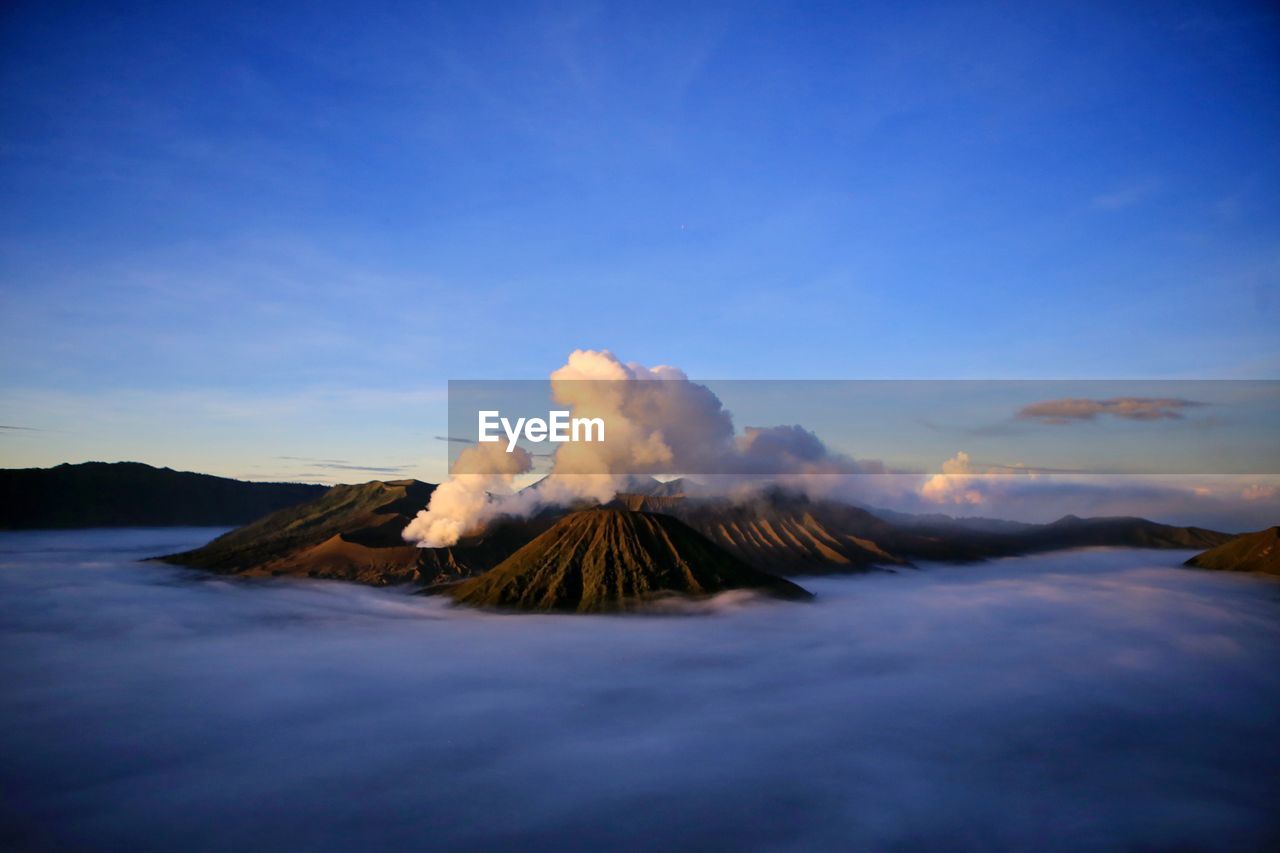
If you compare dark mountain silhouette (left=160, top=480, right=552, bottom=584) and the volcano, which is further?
dark mountain silhouette (left=160, top=480, right=552, bottom=584)

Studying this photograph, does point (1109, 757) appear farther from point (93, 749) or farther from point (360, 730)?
point (93, 749)

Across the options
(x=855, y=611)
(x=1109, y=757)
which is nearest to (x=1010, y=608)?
(x=855, y=611)

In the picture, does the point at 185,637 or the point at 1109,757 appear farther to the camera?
the point at 185,637

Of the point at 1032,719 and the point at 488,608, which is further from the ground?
the point at 488,608

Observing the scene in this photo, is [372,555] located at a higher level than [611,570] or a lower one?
higher

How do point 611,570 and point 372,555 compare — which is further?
point 372,555

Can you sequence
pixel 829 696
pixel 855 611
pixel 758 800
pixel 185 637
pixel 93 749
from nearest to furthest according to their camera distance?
pixel 758 800
pixel 93 749
pixel 829 696
pixel 185 637
pixel 855 611

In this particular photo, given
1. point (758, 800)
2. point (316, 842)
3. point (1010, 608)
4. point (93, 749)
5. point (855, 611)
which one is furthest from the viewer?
point (1010, 608)

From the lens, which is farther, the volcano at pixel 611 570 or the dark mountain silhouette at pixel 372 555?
the dark mountain silhouette at pixel 372 555
